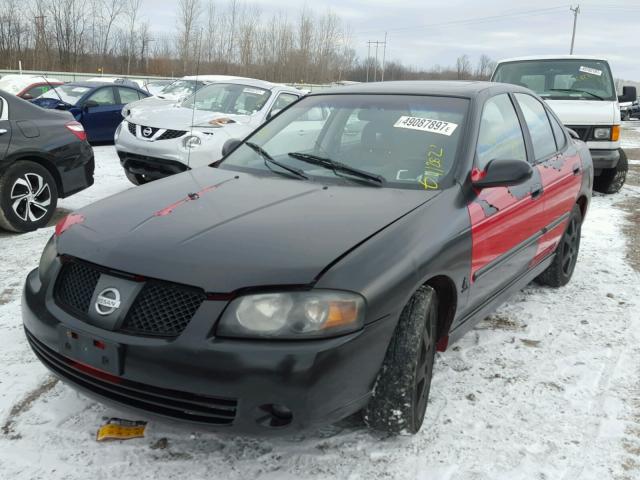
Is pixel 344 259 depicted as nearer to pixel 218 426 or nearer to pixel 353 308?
pixel 353 308

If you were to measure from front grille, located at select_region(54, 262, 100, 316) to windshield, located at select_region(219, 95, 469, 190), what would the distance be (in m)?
1.25

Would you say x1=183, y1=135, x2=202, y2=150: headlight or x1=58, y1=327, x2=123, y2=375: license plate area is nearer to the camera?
x1=58, y1=327, x2=123, y2=375: license plate area

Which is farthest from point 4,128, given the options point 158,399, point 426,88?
point 158,399

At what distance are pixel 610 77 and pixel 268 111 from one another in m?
5.12

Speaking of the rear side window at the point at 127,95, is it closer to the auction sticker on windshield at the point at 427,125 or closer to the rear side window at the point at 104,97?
the rear side window at the point at 104,97

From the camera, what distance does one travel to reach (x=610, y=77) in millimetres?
8695

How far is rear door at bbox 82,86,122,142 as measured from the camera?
39.1ft

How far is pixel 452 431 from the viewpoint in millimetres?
2654

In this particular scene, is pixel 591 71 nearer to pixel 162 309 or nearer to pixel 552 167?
pixel 552 167

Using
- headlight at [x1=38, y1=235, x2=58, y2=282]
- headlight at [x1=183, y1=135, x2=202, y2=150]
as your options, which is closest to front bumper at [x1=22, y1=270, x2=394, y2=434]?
headlight at [x1=38, y1=235, x2=58, y2=282]

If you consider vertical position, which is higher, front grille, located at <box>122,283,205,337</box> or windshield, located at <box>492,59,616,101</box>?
windshield, located at <box>492,59,616,101</box>

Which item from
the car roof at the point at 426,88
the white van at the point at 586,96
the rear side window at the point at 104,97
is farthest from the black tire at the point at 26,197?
the rear side window at the point at 104,97

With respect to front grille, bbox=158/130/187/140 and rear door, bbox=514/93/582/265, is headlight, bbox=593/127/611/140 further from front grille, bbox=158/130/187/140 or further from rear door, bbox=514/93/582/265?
front grille, bbox=158/130/187/140

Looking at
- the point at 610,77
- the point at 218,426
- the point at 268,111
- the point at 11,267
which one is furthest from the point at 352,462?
the point at 610,77
